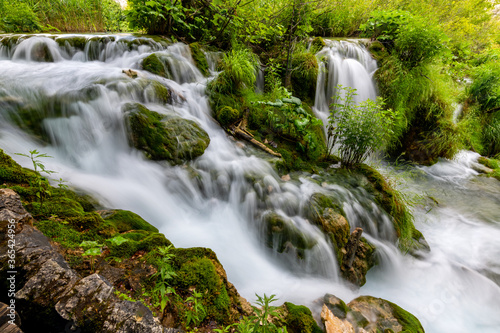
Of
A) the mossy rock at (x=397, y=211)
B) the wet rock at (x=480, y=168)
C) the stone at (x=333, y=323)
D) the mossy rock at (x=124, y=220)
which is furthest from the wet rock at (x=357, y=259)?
the wet rock at (x=480, y=168)

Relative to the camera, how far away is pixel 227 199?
138 inches

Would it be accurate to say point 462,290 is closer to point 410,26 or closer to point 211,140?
point 211,140

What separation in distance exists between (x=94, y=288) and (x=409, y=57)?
315 inches

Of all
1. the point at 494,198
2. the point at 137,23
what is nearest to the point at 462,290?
the point at 494,198

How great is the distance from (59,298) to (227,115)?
12.9 ft

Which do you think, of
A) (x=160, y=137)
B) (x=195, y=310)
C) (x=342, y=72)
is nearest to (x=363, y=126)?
(x=342, y=72)

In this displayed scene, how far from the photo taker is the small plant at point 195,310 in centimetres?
121

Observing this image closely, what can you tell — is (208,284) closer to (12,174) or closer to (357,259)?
(12,174)

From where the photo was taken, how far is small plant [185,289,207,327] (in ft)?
3.97

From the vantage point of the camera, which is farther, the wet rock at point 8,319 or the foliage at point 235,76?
the foliage at point 235,76

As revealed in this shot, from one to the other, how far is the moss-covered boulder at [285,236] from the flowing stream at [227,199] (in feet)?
0.21

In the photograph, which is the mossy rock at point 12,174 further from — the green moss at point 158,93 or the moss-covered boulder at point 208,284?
the green moss at point 158,93

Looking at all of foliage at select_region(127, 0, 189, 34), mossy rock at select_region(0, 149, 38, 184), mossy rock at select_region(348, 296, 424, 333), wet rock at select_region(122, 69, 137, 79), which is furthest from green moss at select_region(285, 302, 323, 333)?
foliage at select_region(127, 0, 189, 34)

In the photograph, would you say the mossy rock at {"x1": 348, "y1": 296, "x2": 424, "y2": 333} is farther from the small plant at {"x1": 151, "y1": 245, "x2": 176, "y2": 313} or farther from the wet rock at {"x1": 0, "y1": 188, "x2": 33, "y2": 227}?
the wet rock at {"x1": 0, "y1": 188, "x2": 33, "y2": 227}
